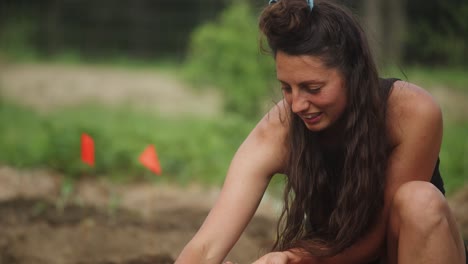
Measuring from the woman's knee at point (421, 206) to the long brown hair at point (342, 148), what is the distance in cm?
14

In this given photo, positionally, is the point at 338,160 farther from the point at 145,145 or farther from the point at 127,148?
the point at 145,145

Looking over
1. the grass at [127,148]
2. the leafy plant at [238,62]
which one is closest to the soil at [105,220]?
the grass at [127,148]

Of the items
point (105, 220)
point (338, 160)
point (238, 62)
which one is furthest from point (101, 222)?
point (238, 62)

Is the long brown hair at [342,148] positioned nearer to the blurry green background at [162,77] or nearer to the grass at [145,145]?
the blurry green background at [162,77]

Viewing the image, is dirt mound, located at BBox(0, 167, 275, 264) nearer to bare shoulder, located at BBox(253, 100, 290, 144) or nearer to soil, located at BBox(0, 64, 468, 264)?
soil, located at BBox(0, 64, 468, 264)

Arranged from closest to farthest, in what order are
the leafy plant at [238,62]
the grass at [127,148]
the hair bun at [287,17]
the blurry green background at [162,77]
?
1. the hair bun at [287,17]
2. the grass at [127,148]
3. the blurry green background at [162,77]
4. the leafy plant at [238,62]

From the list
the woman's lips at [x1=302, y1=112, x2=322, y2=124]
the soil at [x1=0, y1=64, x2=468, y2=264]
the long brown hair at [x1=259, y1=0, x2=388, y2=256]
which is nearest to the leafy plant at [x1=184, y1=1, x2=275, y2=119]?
the soil at [x1=0, y1=64, x2=468, y2=264]

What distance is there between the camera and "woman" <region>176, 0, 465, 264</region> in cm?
232

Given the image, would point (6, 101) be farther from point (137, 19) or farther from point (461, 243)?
point (461, 243)

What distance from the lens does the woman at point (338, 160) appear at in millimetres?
2316

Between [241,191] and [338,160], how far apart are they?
320mm

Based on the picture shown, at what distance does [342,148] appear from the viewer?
2.54m

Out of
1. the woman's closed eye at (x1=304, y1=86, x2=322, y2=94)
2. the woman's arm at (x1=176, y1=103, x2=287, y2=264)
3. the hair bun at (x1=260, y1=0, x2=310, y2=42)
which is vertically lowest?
the woman's arm at (x1=176, y1=103, x2=287, y2=264)

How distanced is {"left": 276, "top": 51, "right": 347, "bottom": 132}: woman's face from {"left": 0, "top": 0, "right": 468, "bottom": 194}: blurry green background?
A: 9.1 inches
